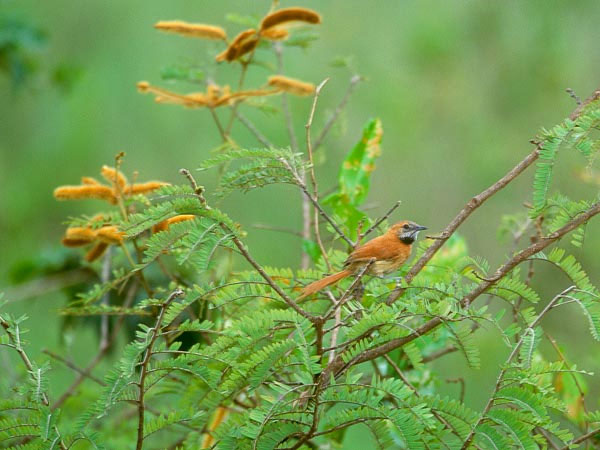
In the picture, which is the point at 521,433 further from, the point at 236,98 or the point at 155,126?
the point at 155,126

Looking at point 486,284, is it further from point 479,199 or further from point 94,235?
point 94,235

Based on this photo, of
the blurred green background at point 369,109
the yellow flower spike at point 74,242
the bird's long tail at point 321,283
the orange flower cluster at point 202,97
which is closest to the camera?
the bird's long tail at point 321,283

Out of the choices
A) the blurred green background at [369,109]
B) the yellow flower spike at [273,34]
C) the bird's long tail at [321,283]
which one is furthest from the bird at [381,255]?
the blurred green background at [369,109]

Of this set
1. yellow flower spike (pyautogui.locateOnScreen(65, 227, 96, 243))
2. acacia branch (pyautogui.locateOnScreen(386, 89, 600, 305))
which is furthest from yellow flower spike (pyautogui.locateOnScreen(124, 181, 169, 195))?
acacia branch (pyautogui.locateOnScreen(386, 89, 600, 305))

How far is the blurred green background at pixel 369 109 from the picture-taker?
708 centimetres

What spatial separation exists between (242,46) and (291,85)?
188 millimetres

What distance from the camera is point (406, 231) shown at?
71.2 inches

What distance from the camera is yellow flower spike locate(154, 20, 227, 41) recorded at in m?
1.92

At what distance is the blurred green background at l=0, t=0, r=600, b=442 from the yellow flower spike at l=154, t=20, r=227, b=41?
460cm

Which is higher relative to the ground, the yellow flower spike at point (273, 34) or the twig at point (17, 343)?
the yellow flower spike at point (273, 34)

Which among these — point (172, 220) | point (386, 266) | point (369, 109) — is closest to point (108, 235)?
point (172, 220)

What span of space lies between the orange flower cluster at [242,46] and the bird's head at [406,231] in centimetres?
36

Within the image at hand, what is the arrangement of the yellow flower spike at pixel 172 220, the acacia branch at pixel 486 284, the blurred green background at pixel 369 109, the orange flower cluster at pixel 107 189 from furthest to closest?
the blurred green background at pixel 369 109 → the orange flower cluster at pixel 107 189 → the yellow flower spike at pixel 172 220 → the acacia branch at pixel 486 284

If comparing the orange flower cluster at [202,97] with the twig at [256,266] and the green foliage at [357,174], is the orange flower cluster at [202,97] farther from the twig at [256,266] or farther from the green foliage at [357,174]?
the twig at [256,266]
